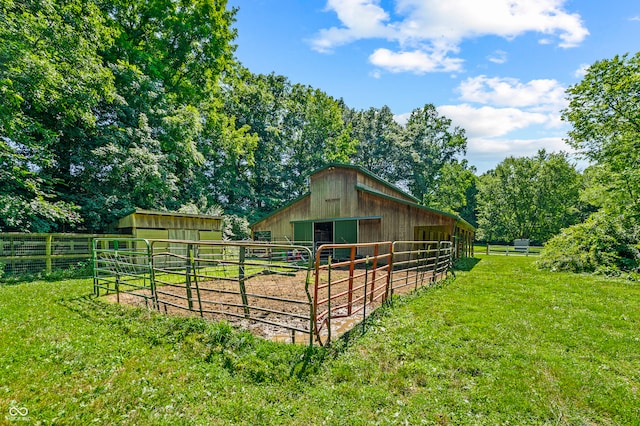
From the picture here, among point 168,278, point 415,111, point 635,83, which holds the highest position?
point 415,111

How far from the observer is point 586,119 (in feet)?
48.3

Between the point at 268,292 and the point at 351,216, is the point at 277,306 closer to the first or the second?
the point at 268,292

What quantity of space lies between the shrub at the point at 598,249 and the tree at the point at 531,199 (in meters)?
23.8

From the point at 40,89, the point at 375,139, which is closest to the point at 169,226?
the point at 40,89

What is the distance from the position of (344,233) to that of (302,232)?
2894 mm

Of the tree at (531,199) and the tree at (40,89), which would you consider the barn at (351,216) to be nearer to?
the tree at (40,89)

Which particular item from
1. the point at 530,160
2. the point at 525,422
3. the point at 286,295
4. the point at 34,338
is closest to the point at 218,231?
the point at 286,295

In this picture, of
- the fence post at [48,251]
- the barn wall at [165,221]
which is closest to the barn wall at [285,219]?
the barn wall at [165,221]

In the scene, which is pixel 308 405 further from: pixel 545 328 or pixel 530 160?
pixel 530 160

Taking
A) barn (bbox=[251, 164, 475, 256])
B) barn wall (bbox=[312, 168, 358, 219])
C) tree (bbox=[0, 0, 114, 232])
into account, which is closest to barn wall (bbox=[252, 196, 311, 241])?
barn (bbox=[251, 164, 475, 256])

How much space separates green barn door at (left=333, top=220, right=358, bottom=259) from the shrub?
8932 millimetres

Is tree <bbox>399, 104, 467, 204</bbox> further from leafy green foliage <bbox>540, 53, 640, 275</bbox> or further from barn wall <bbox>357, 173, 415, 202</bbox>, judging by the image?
leafy green foliage <bbox>540, 53, 640, 275</bbox>

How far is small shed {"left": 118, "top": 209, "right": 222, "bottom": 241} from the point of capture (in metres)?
12.8

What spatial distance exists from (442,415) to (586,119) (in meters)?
18.3
